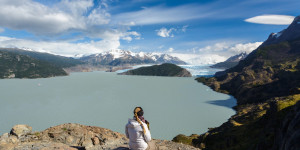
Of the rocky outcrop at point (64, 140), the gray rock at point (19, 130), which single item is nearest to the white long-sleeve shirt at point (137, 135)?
the rocky outcrop at point (64, 140)

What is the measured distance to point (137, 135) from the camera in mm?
9148

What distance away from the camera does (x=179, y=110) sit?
386 ft

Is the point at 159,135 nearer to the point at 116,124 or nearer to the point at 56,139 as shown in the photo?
the point at 116,124

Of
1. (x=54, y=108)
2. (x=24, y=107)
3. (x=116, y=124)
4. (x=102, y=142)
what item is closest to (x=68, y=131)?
(x=102, y=142)

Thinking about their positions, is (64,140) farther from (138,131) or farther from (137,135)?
(138,131)

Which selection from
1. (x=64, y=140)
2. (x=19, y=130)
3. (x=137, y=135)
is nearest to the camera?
(x=137, y=135)

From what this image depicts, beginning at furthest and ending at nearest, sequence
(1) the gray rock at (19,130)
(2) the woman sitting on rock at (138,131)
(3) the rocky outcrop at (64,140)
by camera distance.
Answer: (1) the gray rock at (19,130), (3) the rocky outcrop at (64,140), (2) the woman sitting on rock at (138,131)

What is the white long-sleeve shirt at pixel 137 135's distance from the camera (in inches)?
349

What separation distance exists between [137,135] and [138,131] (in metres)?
0.32

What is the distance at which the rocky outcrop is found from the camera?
15.4 m

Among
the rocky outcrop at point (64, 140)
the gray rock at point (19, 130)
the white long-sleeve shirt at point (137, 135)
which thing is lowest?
the rocky outcrop at point (64, 140)

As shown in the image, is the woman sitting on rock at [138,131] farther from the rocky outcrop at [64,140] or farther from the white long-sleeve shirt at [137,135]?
the rocky outcrop at [64,140]

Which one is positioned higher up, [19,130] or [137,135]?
[137,135]

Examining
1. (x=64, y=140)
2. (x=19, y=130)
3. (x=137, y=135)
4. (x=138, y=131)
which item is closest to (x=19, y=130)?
(x=19, y=130)
